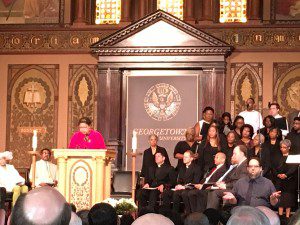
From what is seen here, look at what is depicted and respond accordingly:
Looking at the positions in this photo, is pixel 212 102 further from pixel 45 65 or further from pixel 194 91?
pixel 45 65

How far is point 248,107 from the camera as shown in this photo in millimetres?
18766

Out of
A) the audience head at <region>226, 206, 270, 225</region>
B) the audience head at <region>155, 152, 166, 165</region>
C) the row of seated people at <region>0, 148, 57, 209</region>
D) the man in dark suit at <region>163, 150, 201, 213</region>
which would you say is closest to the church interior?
the row of seated people at <region>0, 148, 57, 209</region>

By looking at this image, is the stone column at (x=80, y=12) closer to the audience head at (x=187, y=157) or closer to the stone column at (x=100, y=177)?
the audience head at (x=187, y=157)

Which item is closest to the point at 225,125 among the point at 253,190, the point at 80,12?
the point at 253,190

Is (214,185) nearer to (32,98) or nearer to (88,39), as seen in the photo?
(88,39)

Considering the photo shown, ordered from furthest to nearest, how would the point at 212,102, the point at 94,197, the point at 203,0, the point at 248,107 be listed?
1. the point at 203,0
2. the point at 212,102
3. the point at 248,107
4. the point at 94,197

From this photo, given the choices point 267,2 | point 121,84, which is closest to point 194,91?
point 121,84

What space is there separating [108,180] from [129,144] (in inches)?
270

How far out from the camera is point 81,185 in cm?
1317

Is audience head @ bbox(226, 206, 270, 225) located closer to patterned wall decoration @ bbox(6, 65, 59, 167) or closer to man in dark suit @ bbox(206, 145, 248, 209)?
man in dark suit @ bbox(206, 145, 248, 209)

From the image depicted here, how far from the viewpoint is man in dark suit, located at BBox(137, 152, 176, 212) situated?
1493 cm

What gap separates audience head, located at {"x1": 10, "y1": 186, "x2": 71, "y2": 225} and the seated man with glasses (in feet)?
28.3

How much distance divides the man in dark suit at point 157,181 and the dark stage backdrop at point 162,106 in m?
4.82

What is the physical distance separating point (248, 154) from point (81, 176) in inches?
131
